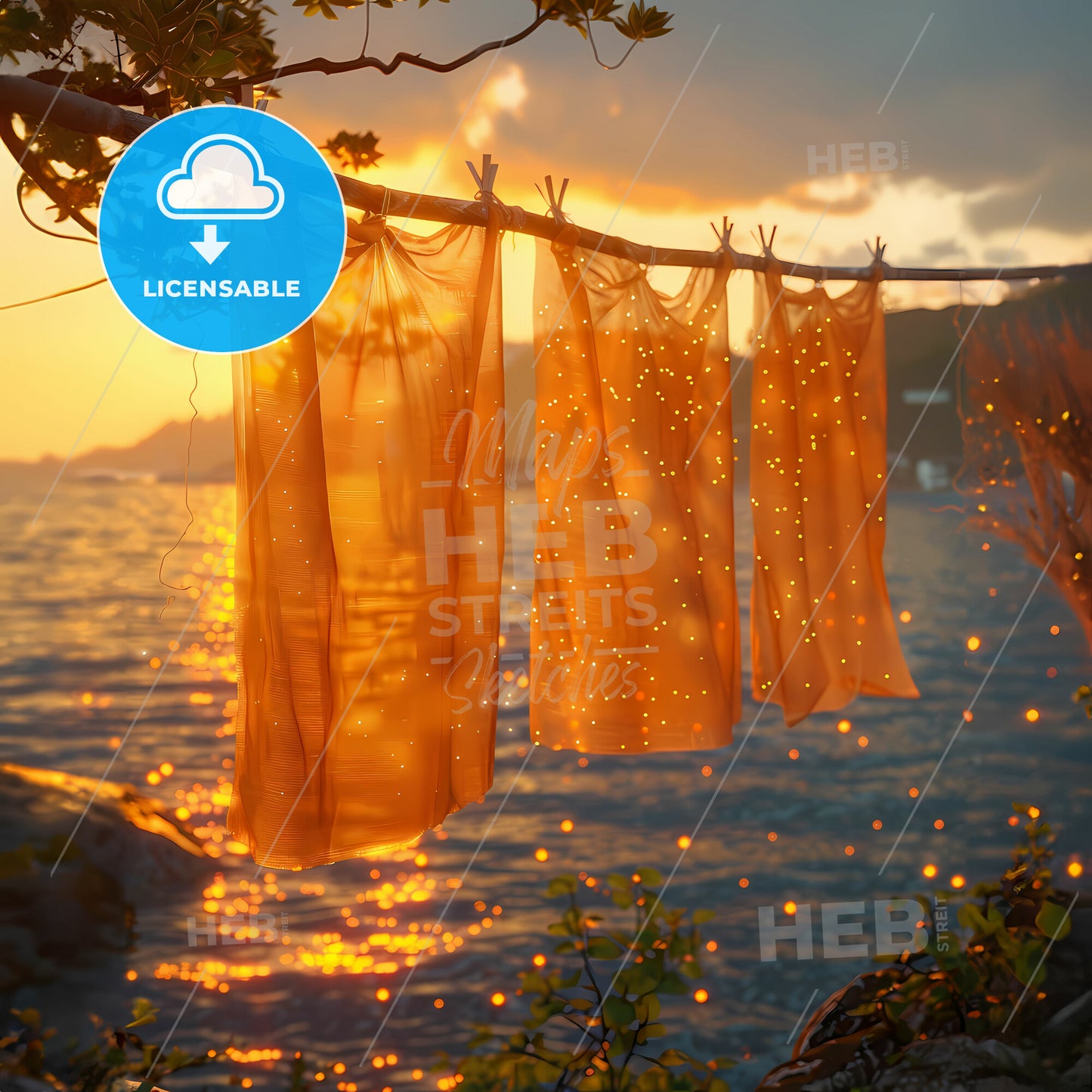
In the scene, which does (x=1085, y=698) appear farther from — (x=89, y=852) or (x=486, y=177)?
(x=89, y=852)

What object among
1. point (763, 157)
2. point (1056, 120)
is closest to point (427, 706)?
point (763, 157)

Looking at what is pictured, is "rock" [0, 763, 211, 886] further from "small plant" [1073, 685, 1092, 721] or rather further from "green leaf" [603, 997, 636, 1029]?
"small plant" [1073, 685, 1092, 721]

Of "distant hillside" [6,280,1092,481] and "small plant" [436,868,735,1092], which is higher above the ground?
"distant hillside" [6,280,1092,481]

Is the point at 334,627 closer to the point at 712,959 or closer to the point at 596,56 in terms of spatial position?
the point at 712,959

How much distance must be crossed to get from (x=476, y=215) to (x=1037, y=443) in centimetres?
121

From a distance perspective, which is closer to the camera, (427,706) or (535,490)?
(427,706)

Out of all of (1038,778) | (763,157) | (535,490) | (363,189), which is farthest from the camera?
(1038,778)

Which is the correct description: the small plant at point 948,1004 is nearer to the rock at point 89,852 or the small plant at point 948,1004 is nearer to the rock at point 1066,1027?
the rock at point 1066,1027

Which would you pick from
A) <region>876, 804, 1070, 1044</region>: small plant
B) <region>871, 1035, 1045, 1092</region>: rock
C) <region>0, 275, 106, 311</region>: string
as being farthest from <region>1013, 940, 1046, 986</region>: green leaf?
<region>0, 275, 106, 311</region>: string

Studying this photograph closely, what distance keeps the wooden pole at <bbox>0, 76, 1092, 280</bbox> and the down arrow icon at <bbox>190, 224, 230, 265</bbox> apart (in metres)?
0.18

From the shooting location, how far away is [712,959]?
1706 mm

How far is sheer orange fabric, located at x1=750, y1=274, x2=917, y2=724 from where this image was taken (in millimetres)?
1680

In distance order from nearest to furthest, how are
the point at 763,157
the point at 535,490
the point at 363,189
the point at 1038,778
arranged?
the point at 363,189
the point at 535,490
the point at 763,157
the point at 1038,778

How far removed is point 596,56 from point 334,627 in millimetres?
1133
